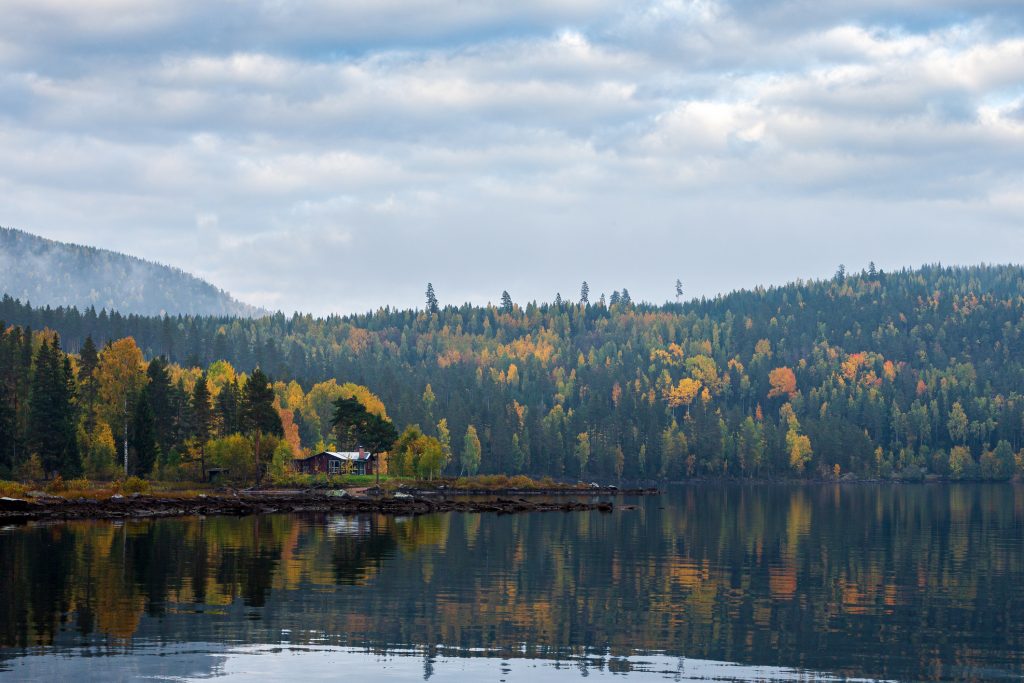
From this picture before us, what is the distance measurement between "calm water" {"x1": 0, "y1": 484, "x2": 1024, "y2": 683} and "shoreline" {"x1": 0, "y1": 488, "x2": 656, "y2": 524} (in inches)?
410

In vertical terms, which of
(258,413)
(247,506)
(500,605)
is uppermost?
(258,413)

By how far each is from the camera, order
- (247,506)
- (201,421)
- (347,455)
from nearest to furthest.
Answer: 1. (247,506)
2. (201,421)
3. (347,455)

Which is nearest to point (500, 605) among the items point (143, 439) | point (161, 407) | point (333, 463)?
point (143, 439)

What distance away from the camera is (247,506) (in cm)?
11800

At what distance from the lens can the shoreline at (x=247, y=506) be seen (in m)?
102

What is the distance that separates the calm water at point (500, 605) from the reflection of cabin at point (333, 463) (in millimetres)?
84308

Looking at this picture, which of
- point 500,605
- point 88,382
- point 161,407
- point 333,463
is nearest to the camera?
point 500,605

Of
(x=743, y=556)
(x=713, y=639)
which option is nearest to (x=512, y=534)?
(x=743, y=556)

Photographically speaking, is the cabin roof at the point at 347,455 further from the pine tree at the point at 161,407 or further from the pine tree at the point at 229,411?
the pine tree at the point at 161,407

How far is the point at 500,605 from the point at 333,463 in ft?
423

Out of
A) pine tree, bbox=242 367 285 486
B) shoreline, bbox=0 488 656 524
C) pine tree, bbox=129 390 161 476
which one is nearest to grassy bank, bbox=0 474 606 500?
pine tree, bbox=129 390 161 476

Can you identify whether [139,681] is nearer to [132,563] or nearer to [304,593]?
[304,593]

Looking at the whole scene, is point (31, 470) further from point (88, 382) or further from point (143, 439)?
point (88, 382)

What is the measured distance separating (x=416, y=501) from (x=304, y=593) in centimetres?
7916
